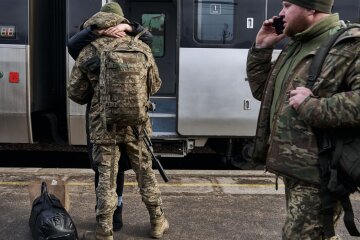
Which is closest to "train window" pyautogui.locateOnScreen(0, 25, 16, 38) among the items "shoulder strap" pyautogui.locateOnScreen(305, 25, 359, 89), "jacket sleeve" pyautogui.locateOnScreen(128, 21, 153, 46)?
"jacket sleeve" pyautogui.locateOnScreen(128, 21, 153, 46)

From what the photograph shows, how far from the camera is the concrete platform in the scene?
3904mm

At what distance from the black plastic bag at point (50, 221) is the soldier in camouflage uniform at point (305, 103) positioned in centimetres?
165

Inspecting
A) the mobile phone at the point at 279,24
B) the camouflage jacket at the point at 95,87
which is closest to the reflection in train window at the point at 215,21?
the camouflage jacket at the point at 95,87

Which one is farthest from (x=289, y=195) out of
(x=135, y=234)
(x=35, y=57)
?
(x=35, y=57)

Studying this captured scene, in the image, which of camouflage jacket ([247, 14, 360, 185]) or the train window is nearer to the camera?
camouflage jacket ([247, 14, 360, 185])

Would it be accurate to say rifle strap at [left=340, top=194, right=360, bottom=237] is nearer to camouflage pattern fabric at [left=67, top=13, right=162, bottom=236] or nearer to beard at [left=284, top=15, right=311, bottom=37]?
beard at [left=284, top=15, right=311, bottom=37]

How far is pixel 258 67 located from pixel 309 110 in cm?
58

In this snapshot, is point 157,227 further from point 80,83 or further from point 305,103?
point 305,103

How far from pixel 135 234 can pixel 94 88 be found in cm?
125

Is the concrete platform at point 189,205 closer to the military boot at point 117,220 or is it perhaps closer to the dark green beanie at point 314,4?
the military boot at point 117,220

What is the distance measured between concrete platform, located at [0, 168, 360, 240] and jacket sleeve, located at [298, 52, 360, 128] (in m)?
1.95

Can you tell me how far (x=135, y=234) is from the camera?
3.83 m

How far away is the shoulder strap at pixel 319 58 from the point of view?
217cm

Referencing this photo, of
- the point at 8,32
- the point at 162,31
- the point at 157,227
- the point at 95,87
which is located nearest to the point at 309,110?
the point at 95,87
